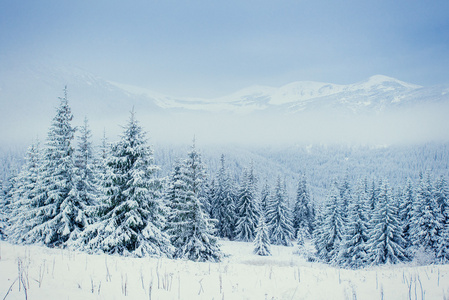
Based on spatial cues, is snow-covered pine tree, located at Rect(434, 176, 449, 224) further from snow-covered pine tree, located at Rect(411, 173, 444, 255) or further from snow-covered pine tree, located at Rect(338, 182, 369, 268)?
snow-covered pine tree, located at Rect(338, 182, 369, 268)

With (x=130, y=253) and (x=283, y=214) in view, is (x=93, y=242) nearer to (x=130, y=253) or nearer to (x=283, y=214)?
(x=130, y=253)

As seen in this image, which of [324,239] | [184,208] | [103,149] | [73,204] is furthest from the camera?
[324,239]

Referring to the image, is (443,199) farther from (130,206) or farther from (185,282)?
(185,282)

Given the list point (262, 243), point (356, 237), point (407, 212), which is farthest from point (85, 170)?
point (407, 212)

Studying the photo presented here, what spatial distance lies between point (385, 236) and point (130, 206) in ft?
92.7

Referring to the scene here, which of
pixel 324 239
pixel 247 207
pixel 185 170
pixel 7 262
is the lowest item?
pixel 324 239

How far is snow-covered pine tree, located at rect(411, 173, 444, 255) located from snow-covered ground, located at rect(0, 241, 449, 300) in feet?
89.7

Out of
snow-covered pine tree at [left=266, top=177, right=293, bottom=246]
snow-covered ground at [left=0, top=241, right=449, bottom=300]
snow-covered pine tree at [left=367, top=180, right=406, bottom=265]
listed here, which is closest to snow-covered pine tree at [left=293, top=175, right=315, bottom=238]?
snow-covered pine tree at [left=266, top=177, right=293, bottom=246]

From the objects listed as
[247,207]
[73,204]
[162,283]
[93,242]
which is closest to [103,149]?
[73,204]

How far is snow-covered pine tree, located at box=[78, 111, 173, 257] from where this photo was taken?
14930 mm

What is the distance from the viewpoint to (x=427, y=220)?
3042cm

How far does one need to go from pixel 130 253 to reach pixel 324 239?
32.2m

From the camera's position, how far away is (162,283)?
6762 millimetres

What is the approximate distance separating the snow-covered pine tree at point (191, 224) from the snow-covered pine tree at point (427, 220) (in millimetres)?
26349
